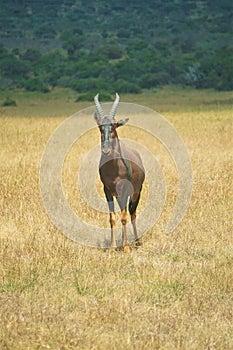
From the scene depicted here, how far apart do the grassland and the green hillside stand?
108ft

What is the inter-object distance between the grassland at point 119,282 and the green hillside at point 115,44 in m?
32.8

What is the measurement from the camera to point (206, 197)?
12.6m

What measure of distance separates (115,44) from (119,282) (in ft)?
190

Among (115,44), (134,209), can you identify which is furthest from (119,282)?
(115,44)

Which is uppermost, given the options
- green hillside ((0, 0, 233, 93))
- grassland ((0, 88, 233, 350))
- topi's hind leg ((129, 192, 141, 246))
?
green hillside ((0, 0, 233, 93))

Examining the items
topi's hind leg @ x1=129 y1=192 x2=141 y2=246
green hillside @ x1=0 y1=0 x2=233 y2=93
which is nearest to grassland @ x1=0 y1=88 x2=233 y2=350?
topi's hind leg @ x1=129 y1=192 x2=141 y2=246

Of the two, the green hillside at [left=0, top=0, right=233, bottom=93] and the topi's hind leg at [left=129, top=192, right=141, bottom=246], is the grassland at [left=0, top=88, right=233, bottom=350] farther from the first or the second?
the green hillside at [left=0, top=0, right=233, bottom=93]

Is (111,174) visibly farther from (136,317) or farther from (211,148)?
(211,148)

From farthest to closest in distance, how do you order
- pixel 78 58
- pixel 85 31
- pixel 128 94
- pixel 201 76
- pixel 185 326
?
pixel 85 31, pixel 78 58, pixel 201 76, pixel 128 94, pixel 185 326

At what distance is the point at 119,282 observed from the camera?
8195 mm

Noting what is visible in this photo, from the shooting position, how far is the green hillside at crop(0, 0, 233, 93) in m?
49.1

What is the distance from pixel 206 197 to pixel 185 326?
5.79 metres

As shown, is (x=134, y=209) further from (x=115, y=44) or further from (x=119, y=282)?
(x=115, y=44)

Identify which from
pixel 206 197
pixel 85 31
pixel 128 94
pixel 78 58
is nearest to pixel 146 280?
pixel 206 197
